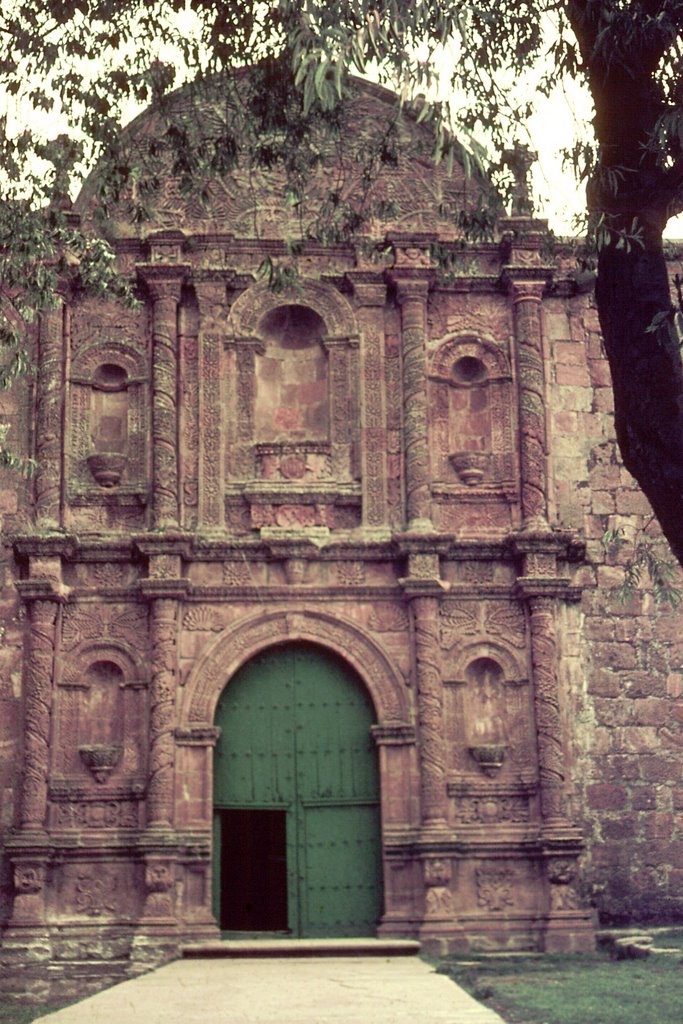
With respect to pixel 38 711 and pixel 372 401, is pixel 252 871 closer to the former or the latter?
pixel 38 711

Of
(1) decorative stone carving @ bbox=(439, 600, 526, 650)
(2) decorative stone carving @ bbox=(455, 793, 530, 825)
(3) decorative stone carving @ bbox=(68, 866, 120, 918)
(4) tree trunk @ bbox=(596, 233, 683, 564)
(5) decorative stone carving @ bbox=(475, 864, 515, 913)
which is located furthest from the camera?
(1) decorative stone carving @ bbox=(439, 600, 526, 650)

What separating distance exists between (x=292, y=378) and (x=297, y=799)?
464cm

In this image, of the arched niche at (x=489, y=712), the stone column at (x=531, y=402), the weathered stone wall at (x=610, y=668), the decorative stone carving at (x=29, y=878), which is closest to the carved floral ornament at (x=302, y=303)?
the stone column at (x=531, y=402)

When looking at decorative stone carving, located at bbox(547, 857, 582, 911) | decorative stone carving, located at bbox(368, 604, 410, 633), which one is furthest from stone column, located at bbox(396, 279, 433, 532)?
decorative stone carving, located at bbox(547, 857, 582, 911)

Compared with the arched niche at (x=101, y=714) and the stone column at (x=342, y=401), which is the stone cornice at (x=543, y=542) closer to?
the stone column at (x=342, y=401)

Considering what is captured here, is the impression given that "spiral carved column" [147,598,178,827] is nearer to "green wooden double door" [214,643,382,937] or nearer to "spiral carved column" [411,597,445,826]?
"green wooden double door" [214,643,382,937]

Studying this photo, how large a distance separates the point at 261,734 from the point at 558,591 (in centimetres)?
345

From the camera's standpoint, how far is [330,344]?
16422mm

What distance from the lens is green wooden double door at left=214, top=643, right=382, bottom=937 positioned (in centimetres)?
1509

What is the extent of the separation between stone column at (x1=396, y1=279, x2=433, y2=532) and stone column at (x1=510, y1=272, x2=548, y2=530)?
104 centimetres

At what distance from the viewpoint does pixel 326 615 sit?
15.6 meters

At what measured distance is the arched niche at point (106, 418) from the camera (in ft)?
52.3

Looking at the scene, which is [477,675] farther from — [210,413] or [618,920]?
[210,413]

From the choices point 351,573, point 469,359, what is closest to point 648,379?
point 351,573
